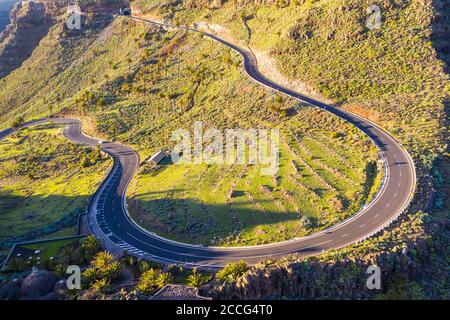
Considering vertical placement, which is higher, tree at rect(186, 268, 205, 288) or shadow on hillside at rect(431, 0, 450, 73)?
shadow on hillside at rect(431, 0, 450, 73)

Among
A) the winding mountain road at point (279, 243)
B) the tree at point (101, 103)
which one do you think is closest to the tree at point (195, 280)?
the winding mountain road at point (279, 243)

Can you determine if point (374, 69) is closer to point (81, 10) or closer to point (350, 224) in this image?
point (350, 224)

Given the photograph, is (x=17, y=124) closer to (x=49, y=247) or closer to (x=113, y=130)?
(x=113, y=130)

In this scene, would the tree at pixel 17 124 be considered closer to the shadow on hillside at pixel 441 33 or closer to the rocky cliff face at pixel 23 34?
the rocky cliff face at pixel 23 34

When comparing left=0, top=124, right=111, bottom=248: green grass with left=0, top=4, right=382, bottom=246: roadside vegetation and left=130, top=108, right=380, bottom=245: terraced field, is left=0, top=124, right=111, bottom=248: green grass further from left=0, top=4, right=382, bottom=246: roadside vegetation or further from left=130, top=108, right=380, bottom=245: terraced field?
left=130, top=108, right=380, bottom=245: terraced field

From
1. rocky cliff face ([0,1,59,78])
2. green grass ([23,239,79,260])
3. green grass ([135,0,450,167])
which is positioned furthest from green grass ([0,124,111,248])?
rocky cliff face ([0,1,59,78])

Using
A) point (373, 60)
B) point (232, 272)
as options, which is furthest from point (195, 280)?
point (373, 60)
